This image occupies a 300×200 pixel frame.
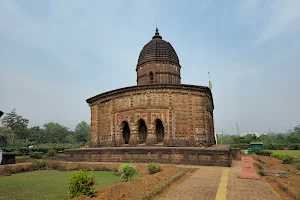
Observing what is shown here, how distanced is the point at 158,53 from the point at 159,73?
2.41 metres

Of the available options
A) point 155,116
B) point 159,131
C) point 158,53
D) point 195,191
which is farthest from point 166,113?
point 195,191

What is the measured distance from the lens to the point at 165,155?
14391 mm

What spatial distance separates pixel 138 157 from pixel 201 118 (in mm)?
6920

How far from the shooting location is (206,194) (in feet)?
20.8

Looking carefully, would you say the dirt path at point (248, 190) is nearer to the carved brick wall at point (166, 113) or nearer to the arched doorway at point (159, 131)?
the carved brick wall at point (166, 113)

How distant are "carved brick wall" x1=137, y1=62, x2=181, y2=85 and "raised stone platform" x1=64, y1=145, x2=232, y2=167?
9.32m

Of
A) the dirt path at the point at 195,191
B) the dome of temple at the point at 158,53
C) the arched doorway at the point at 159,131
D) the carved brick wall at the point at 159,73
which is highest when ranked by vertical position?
the dome of temple at the point at 158,53

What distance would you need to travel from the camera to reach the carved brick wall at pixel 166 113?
59.6 feet

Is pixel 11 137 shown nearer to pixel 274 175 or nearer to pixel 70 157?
pixel 70 157

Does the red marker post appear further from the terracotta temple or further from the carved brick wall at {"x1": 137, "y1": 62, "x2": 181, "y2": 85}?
the carved brick wall at {"x1": 137, "y1": 62, "x2": 181, "y2": 85}

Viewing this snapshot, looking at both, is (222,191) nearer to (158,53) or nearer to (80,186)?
(80,186)

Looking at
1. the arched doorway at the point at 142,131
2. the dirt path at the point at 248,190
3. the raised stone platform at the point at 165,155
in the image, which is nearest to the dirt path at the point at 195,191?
the dirt path at the point at 248,190

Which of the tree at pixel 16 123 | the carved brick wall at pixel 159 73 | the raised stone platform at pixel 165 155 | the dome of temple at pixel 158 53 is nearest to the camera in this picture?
the raised stone platform at pixel 165 155

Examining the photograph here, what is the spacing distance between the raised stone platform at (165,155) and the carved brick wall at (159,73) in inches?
367
